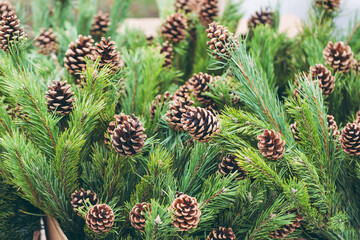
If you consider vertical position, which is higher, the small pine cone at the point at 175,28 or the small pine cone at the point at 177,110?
the small pine cone at the point at 175,28

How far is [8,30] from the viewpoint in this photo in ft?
1.46

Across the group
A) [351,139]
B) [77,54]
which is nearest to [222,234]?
[351,139]

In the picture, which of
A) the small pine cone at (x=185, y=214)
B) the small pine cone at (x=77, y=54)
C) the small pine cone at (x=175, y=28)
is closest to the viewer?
the small pine cone at (x=185, y=214)

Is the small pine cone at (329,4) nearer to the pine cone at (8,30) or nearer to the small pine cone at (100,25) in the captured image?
the small pine cone at (100,25)

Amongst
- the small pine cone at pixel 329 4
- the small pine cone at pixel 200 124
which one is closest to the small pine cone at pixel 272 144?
the small pine cone at pixel 200 124

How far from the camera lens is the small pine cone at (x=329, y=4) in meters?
0.67

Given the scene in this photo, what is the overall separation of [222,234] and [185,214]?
0.25ft

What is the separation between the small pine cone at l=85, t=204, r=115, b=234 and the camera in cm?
38

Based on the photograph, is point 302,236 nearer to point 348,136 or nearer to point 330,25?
point 348,136

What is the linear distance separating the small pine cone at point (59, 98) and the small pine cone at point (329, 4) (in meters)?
0.51

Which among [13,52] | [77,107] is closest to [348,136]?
[77,107]

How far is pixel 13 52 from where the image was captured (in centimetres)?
46

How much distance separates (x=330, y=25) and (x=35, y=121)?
1.91 ft

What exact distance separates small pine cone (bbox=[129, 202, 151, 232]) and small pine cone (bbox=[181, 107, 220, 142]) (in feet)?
0.32
